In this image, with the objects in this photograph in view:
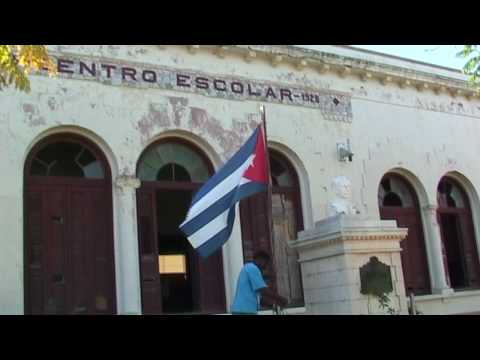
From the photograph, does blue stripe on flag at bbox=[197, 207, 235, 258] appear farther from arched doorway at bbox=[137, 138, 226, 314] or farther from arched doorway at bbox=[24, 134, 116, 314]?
arched doorway at bbox=[137, 138, 226, 314]

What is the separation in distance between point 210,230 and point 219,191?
530mm

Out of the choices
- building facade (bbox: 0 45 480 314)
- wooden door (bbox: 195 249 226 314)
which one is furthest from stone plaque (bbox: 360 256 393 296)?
wooden door (bbox: 195 249 226 314)

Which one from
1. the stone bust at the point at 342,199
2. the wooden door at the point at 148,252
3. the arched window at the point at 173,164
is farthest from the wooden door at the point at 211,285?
the stone bust at the point at 342,199

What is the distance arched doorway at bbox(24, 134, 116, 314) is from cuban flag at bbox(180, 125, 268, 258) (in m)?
3.42

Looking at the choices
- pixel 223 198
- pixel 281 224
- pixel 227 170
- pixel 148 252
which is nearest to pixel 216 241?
pixel 223 198

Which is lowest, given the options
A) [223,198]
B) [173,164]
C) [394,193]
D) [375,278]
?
[375,278]

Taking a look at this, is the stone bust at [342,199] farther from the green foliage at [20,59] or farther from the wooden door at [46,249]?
the green foliage at [20,59]

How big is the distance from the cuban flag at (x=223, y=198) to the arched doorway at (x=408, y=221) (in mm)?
7199

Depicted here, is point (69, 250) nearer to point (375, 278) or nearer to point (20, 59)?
point (20, 59)

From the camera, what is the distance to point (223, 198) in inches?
294
